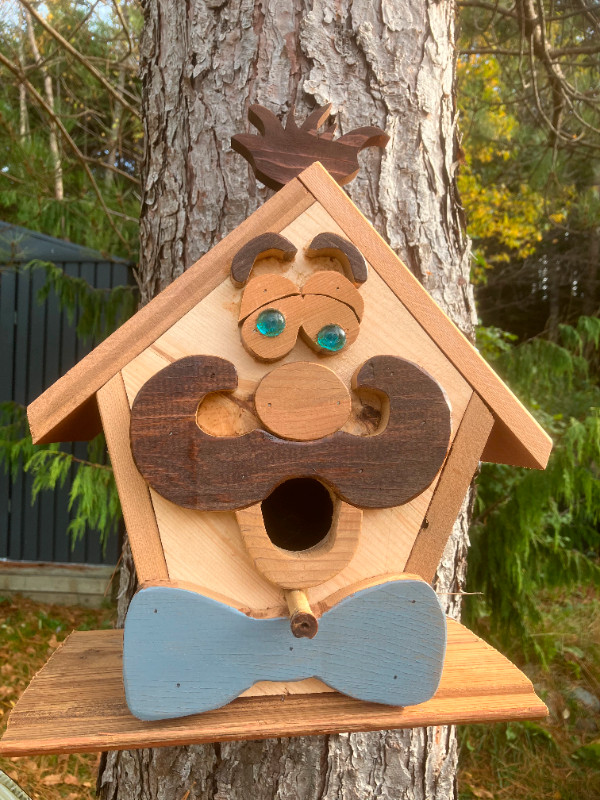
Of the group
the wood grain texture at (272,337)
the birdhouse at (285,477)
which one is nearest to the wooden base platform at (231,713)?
the birdhouse at (285,477)

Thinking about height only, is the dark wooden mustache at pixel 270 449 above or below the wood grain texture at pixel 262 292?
below

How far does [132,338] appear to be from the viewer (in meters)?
1.03

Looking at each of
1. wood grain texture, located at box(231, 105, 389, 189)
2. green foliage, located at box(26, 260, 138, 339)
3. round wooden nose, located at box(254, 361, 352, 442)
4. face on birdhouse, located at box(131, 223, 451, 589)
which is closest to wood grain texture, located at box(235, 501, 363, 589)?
face on birdhouse, located at box(131, 223, 451, 589)

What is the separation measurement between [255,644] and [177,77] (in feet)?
4.33

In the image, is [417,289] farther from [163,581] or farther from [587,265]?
[587,265]

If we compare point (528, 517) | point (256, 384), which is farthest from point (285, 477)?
point (528, 517)

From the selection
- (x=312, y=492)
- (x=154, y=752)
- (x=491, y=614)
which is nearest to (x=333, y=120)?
(x=312, y=492)

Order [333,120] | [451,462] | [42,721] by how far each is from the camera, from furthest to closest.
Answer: [333,120]
[451,462]
[42,721]

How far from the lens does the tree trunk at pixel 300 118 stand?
1.45m

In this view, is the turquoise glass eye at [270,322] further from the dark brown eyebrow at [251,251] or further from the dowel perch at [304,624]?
the dowel perch at [304,624]

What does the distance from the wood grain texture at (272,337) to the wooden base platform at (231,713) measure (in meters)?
0.53

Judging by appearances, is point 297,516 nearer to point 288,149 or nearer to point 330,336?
point 330,336

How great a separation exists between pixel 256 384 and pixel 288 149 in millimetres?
472

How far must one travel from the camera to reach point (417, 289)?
110 centimetres
